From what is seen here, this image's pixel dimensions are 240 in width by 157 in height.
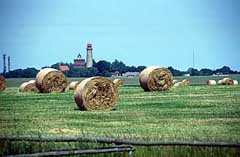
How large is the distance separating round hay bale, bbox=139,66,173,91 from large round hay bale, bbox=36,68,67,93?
8.01 feet

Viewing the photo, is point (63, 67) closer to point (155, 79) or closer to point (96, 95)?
point (155, 79)

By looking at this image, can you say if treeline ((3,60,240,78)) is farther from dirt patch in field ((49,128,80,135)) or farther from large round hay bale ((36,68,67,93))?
dirt patch in field ((49,128,80,135))

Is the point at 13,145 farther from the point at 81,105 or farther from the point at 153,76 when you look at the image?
the point at 153,76

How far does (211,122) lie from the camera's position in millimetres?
8016

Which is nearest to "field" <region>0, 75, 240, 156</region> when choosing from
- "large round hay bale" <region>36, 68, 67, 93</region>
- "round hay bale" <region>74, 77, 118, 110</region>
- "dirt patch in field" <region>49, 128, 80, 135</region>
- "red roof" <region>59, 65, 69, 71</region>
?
"dirt patch in field" <region>49, 128, 80, 135</region>

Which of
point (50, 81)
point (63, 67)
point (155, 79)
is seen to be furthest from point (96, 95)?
point (63, 67)

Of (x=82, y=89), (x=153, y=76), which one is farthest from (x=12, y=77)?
(x=82, y=89)

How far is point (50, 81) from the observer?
1652cm

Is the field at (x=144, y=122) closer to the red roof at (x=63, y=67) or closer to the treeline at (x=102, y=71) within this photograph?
the treeline at (x=102, y=71)

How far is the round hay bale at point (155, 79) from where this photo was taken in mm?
16078

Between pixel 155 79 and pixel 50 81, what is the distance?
3111 mm

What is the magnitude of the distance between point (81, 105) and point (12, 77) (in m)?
11.8

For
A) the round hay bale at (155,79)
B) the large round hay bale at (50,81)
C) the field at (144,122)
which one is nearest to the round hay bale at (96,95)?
the field at (144,122)

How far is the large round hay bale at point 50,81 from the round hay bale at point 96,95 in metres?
5.15
